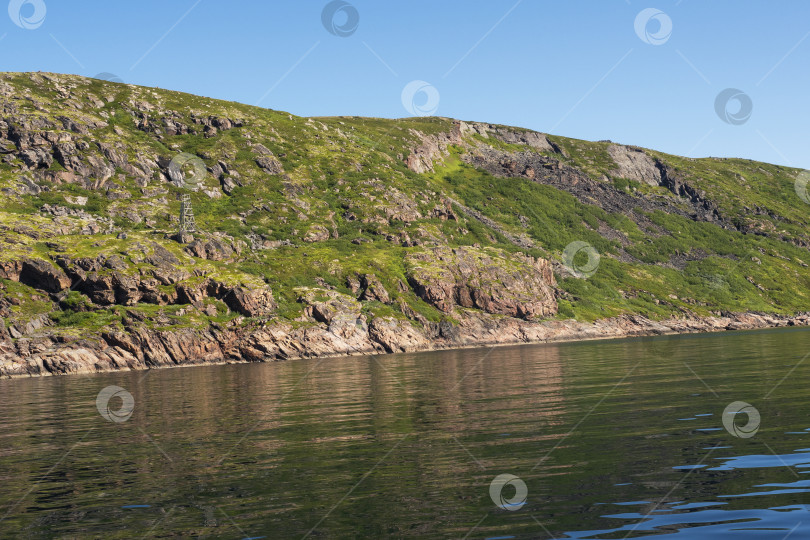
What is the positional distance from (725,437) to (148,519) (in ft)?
67.9

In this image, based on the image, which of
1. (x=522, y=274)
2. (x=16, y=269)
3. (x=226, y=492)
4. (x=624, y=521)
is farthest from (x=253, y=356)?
(x=624, y=521)

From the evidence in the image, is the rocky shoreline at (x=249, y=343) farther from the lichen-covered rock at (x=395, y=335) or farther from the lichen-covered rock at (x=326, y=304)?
the lichen-covered rock at (x=326, y=304)

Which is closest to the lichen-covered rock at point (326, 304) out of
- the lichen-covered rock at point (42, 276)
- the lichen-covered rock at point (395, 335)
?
the lichen-covered rock at point (395, 335)

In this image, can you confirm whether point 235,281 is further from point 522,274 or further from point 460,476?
point 460,476

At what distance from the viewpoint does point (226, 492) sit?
2094 cm

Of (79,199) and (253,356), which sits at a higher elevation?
(79,199)

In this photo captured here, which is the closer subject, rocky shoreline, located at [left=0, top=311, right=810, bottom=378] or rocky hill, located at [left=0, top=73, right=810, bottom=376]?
rocky shoreline, located at [left=0, top=311, right=810, bottom=378]

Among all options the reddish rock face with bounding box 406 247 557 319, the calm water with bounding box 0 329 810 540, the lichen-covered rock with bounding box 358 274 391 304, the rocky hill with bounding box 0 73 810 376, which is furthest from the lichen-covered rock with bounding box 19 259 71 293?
the calm water with bounding box 0 329 810 540

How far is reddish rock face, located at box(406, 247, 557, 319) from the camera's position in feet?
551

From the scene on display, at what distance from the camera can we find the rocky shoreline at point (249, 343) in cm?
10706

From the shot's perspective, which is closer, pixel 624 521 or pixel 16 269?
pixel 624 521

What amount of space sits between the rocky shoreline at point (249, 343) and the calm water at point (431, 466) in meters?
67.1

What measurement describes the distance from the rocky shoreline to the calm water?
67.1 metres

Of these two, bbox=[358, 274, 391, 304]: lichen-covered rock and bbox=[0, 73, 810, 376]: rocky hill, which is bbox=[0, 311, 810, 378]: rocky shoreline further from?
bbox=[358, 274, 391, 304]: lichen-covered rock
